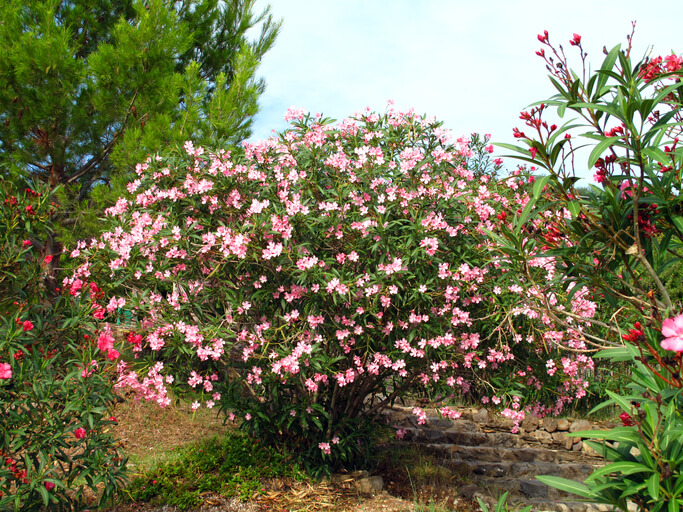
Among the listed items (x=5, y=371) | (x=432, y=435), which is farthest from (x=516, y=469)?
(x=5, y=371)

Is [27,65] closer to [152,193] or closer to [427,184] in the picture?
[152,193]

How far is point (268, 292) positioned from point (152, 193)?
146cm

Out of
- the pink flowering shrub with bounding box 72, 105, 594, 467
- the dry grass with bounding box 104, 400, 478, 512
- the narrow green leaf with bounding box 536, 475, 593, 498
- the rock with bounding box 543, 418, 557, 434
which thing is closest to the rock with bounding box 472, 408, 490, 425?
the rock with bounding box 543, 418, 557, 434

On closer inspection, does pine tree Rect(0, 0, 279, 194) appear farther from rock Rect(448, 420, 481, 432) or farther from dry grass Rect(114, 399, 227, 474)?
rock Rect(448, 420, 481, 432)

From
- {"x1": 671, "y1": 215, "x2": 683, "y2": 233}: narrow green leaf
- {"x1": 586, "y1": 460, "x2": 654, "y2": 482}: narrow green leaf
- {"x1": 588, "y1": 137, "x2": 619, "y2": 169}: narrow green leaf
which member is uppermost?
{"x1": 588, "y1": 137, "x2": 619, "y2": 169}: narrow green leaf

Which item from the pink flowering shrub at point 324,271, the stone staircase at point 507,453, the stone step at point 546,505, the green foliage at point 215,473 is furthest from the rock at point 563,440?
the green foliage at point 215,473

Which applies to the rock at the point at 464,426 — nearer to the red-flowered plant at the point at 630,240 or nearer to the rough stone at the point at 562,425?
the rough stone at the point at 562,425

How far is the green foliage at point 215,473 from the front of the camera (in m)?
4.19

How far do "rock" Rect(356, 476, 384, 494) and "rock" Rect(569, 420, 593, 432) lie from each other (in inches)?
162

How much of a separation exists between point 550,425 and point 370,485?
4236 millimetres

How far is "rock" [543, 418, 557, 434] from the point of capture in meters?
7.62

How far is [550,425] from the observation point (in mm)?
7629

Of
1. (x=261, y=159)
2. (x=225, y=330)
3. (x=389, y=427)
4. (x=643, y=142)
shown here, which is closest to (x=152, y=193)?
(x=261, y=159)

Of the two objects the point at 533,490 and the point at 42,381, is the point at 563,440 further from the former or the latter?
the point at 42,381
